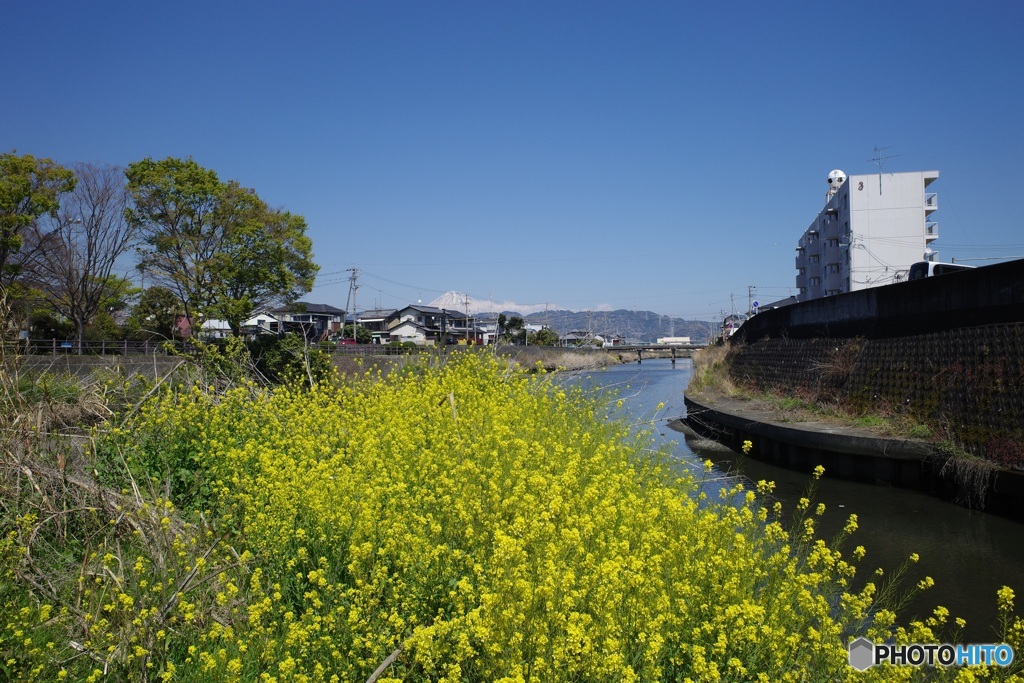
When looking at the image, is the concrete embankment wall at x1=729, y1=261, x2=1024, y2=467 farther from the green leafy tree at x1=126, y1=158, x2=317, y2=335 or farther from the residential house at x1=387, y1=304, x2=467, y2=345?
the residential house at x1=387, y1=304, x2=467, y2=345

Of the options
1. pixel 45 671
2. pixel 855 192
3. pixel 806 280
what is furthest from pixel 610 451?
pixel 806 280

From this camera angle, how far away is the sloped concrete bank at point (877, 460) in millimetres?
9125

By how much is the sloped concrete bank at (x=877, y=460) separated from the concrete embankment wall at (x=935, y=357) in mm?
367

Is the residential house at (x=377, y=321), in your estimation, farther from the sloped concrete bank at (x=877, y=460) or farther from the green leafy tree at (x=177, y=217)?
the sloped concrete bank at (x=877, y=460)

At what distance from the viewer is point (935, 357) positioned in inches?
475

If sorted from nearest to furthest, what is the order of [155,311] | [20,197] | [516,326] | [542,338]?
[20,197] → [155,311] → [516,326] → [542,338]

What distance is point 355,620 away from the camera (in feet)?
10.0

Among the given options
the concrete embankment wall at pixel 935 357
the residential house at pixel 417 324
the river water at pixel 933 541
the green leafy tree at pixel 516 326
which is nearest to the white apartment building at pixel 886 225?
the concrete embankment wall at pixel 935 357

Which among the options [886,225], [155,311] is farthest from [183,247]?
[886,225]

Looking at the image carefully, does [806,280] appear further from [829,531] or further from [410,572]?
[410,572]

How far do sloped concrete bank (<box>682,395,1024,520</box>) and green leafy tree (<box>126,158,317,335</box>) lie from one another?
19.8 metres

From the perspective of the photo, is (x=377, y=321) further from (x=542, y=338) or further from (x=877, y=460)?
(x=877, y=460)

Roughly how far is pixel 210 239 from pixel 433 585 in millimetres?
26955

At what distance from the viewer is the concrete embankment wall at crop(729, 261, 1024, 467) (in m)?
9.86
